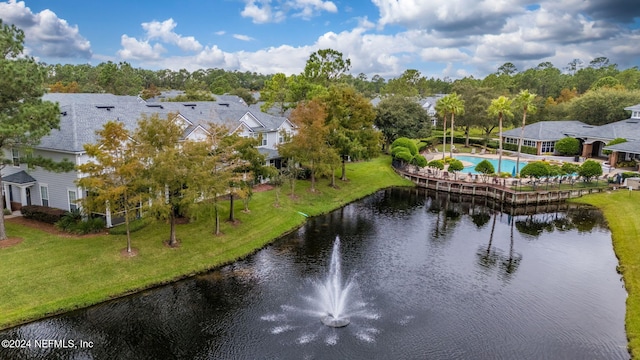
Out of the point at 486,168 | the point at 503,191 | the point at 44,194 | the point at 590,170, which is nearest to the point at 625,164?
the point at 590,170

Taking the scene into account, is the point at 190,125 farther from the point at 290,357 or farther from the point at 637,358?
the point at 637,358

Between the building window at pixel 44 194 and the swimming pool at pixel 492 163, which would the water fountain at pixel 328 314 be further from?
the swimming pool at pixel 492 163

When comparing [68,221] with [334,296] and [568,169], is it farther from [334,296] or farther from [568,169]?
[568,169]

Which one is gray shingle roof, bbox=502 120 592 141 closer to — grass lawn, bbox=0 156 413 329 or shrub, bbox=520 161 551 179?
shrub, bbox=520 161 551 179

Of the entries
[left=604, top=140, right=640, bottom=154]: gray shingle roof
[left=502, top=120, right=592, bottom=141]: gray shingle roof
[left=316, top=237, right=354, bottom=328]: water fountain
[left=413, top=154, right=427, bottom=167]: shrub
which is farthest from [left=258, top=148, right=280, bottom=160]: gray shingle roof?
[left=604, top=140, right=640, bottom=154]: gray shingle roof

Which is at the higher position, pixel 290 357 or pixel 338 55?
pixel 338 55

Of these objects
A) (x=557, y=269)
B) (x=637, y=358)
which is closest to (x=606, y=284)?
(x=557, y=269)

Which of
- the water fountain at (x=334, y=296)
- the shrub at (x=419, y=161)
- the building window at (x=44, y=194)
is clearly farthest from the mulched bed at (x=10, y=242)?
the shrub at (x=419, y=161)
